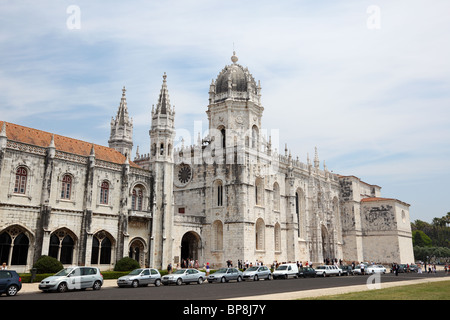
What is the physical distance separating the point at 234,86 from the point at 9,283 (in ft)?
116

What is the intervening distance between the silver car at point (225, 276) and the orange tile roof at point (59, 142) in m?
15.8

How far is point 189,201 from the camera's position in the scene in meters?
48.0

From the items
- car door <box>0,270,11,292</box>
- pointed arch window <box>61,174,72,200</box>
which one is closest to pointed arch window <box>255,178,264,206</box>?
pointed arch window <box>61,174,72,200</box>

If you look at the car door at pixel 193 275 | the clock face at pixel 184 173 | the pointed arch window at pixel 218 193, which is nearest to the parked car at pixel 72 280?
the car door at pixel 193 275

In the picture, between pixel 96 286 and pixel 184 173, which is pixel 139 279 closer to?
pixel 96 286

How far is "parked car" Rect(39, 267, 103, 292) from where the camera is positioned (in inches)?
828

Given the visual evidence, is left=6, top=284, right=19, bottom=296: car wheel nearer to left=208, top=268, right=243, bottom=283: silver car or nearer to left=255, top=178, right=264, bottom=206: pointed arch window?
left=208, top=268, right=243, bottom=283: silver car

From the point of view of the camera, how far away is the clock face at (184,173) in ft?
161

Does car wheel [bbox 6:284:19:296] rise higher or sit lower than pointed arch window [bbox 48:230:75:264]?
lower

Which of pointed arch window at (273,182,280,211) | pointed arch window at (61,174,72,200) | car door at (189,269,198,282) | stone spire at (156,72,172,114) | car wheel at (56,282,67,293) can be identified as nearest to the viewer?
car wheel at (56,282,67,293)

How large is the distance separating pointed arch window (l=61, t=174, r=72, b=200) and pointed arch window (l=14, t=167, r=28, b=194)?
3.08 meters
